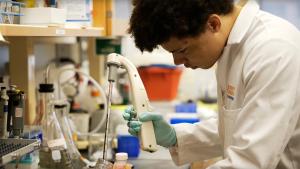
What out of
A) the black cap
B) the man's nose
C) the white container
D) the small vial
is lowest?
the small vial

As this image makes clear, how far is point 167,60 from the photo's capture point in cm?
338

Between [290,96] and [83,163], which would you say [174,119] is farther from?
[290,96]

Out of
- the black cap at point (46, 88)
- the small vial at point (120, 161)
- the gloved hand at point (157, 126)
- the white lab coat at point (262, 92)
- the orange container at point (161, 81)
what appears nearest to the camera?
the white lab coat at point (262, 92)

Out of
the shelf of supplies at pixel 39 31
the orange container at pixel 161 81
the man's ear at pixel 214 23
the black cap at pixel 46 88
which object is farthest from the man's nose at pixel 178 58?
the orange container at pixel 161 81

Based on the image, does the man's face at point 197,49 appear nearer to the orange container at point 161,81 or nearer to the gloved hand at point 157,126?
the gloved hand at point 157,126

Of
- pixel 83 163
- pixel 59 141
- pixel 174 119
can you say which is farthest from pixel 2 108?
pixel 174 119

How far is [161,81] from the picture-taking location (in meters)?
3.40

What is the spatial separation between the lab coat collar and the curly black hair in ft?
0.26

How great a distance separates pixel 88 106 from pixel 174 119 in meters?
0.50

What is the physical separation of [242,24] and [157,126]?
1.48 ft

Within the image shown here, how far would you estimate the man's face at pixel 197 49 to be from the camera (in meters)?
1.17

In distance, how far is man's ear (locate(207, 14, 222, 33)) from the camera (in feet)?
3.78

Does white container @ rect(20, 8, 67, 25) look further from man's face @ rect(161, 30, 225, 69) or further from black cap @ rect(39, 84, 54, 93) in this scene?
man's face @ rect(161, 30, 225, 69)

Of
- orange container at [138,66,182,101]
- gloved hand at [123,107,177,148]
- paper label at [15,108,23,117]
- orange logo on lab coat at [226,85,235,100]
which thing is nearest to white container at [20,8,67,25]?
paper label at [15,108,23,117]
